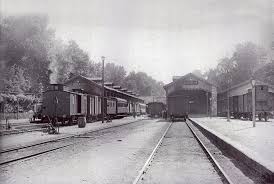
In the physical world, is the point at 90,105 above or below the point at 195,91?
below

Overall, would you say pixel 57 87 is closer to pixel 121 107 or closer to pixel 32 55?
pixel 32 55

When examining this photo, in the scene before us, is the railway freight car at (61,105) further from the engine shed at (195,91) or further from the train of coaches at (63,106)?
the engine shed at (195,91)

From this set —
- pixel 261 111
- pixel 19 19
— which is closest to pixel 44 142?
pixel 261 111

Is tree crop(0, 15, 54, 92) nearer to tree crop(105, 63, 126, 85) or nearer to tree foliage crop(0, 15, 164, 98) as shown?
tree foliage crop(0, 15, 164, 98)

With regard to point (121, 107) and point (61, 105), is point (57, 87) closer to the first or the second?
point (61, 105)

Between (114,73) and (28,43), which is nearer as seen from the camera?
(28,43)

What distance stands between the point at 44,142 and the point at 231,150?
857 centimetres

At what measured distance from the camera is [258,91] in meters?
40.9

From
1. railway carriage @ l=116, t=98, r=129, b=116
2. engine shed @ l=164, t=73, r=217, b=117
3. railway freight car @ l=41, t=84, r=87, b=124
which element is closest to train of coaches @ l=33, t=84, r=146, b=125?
railway freight car @ l=41, t=84, r=87, b=124

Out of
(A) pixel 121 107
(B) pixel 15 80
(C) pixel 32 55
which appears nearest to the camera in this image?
(C) pixel 32 55

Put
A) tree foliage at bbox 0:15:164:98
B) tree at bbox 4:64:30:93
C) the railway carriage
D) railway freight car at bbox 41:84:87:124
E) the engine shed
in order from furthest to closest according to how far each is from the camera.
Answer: the engine shed
the railway carriage
tree at bbox 4:64:30:93
tree foliage at bbox 0:15:164:98
railway freight car at bbox 41:84:87:124

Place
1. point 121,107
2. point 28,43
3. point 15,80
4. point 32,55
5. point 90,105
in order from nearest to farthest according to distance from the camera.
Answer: point 90,105 < point 28,43 < point 32,55 < point 15,80 < point 121,107

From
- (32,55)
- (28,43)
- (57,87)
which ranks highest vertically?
(28,43)

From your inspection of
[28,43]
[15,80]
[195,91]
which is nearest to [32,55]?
[28,43]
